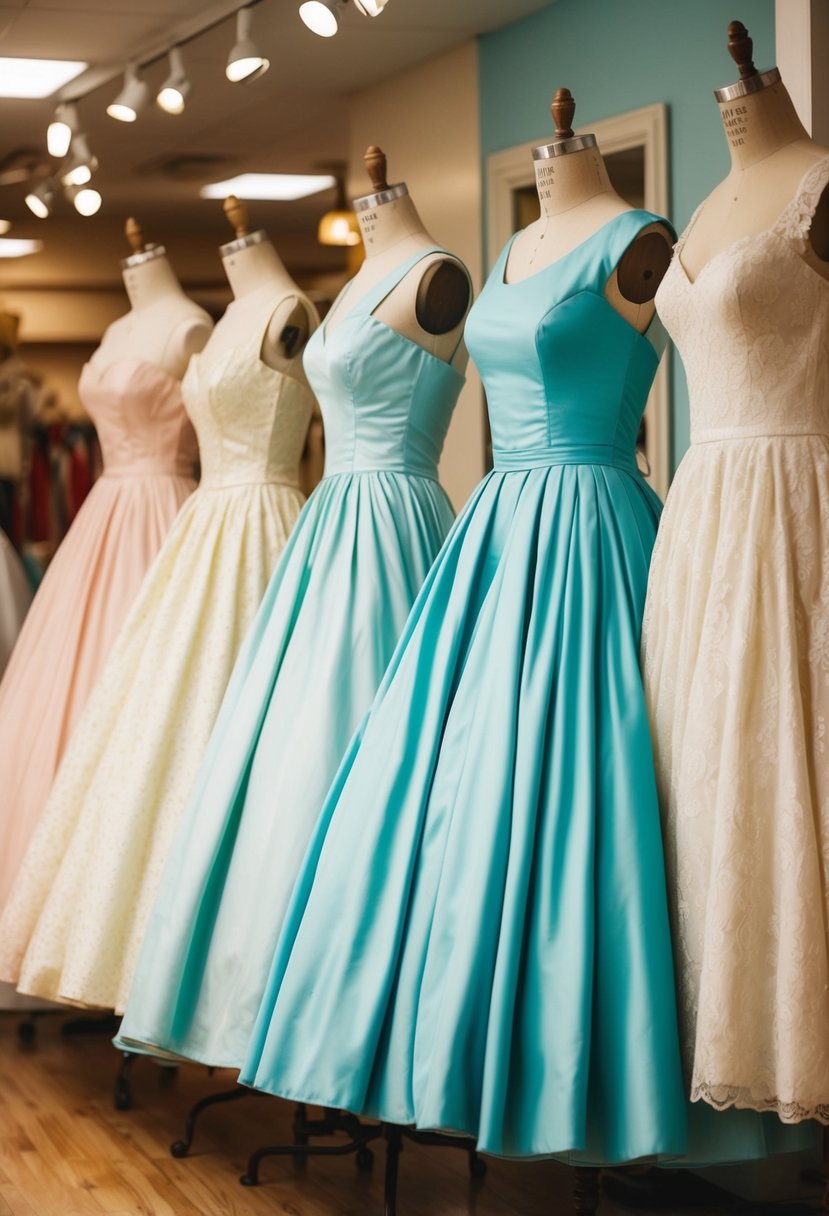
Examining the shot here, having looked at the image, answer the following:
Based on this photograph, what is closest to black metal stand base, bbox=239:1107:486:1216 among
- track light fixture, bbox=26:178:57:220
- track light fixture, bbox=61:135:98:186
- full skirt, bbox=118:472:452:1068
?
full skirt, bbox=118:472:452:1068

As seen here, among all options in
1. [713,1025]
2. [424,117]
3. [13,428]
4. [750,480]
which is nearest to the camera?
[713,1025]

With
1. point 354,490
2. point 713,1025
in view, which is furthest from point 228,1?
point 713,1025

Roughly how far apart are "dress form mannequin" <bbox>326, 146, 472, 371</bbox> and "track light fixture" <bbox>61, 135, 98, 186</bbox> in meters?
1.22

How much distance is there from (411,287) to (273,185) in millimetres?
2385

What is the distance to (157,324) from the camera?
3.81 meters

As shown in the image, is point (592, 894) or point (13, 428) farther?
point (13, 428)

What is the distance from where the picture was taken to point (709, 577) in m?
2.22

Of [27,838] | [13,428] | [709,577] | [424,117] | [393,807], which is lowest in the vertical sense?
[27,838]

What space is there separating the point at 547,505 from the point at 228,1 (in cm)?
194

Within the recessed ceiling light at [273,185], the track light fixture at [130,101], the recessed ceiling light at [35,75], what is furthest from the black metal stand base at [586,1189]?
the recessed ceiling light at [273,185]

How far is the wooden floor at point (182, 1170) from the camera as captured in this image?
9.02 ft

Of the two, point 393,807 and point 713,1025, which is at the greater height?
point 393,807

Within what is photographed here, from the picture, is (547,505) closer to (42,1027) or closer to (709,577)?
(709,577)
